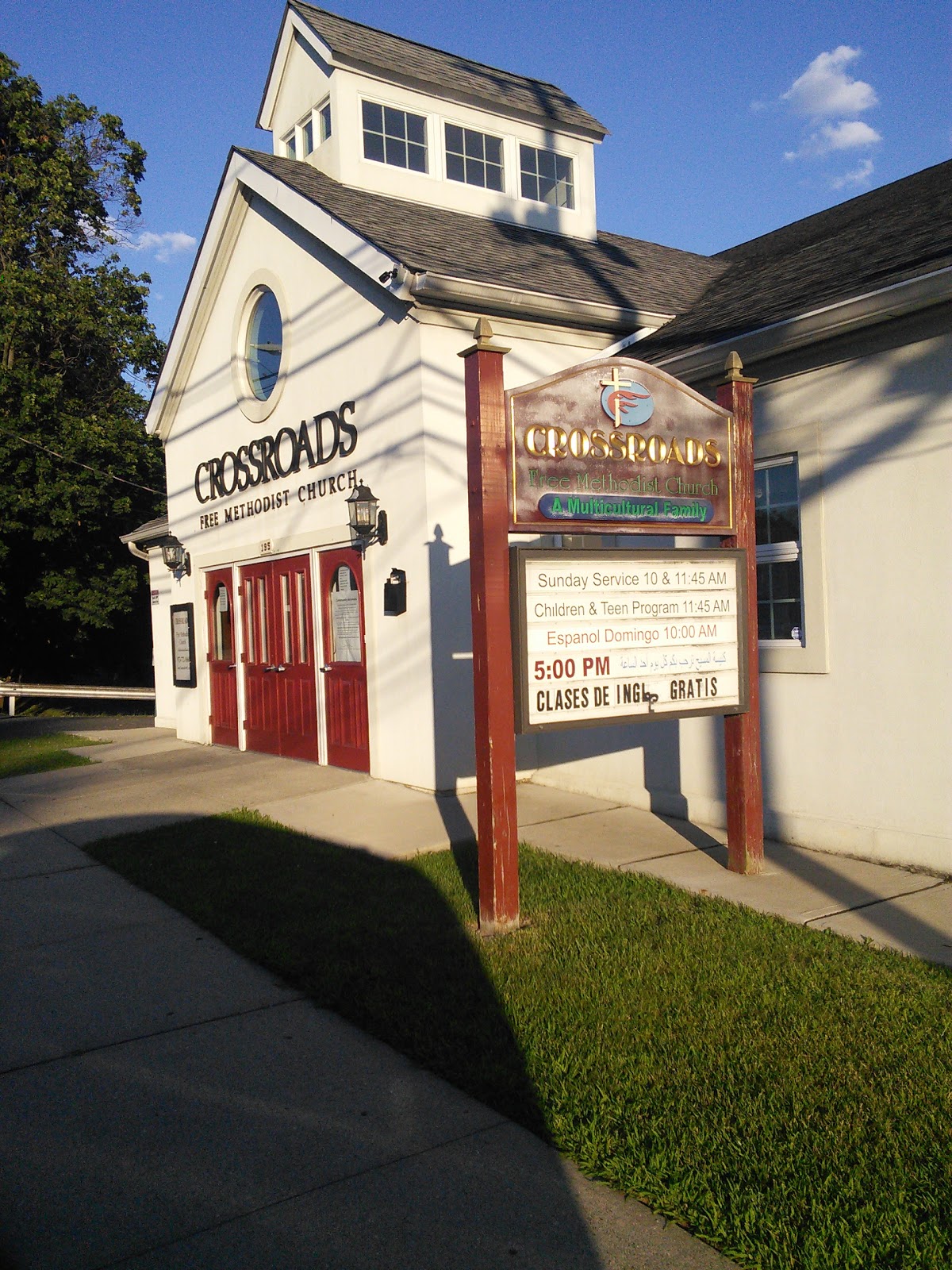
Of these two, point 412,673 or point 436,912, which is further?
point 412,673

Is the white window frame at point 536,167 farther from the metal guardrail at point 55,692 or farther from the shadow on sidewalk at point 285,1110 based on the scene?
the metal guardrail at point 55,692

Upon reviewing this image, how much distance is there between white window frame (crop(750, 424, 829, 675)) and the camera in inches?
287

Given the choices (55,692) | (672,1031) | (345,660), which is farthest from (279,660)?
(55,692)

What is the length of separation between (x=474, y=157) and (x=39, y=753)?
965cm

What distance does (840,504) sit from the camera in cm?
717

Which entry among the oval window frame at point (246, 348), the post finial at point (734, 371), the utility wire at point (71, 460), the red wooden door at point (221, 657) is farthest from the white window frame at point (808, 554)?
the utility wire at point (71, 460)

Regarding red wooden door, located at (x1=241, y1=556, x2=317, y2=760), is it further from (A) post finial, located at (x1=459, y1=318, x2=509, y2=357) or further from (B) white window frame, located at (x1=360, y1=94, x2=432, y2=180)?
(A) post finial, located at (x1=459, y1=318, x2=509, y2=357)

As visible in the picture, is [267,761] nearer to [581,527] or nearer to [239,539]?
[239,539]

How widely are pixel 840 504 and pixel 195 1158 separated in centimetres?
559

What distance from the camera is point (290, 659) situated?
12172 millimetres

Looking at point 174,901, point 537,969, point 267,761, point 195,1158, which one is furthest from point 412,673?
point 195,1158

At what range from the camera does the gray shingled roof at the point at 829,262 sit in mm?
7152

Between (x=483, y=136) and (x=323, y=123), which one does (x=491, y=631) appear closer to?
(x=323, y=123)

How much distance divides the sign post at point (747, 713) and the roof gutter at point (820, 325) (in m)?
0.77
